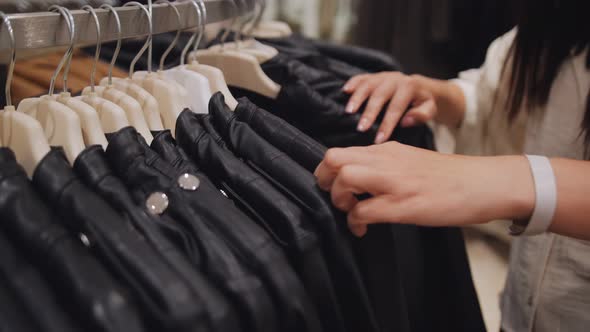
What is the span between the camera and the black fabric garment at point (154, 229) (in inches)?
12.3

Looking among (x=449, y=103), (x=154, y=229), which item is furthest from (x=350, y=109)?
(x=154, y=229)

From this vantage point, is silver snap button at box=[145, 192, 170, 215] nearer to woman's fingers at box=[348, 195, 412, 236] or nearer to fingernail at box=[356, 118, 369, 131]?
woman's fingers at box=[348, 195, 412, 236]

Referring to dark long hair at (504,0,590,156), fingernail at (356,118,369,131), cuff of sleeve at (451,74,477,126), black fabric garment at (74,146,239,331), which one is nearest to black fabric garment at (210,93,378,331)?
black fabric garment at (74,146,239,331)

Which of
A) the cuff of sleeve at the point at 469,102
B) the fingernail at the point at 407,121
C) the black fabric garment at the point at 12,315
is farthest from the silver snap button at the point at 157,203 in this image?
the cuff of sleeve at the point at 469,102

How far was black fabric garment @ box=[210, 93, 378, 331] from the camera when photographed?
1.33 ft

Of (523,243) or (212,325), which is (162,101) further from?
(523,243)

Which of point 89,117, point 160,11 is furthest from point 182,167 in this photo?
point 160,11

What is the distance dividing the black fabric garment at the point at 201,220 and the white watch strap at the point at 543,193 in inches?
9.6

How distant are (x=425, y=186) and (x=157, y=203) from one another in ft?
0.72

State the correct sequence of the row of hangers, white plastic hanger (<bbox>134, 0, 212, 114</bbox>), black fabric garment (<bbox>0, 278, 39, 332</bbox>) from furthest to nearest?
white plastic hanger (<bbox>134, 0, 212, 114</bbox>) → the row of hangers → black fabric garment (<bbox>0, 278, 39, 332</bbox>)

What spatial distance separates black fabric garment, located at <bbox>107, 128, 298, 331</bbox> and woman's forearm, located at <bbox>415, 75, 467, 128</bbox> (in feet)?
1.64

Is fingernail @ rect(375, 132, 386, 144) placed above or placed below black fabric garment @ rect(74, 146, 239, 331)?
below

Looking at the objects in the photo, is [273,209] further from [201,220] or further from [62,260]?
[62,260]

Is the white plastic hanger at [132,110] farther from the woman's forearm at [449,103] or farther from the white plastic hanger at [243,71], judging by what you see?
the woman's forearm at [449,103]
